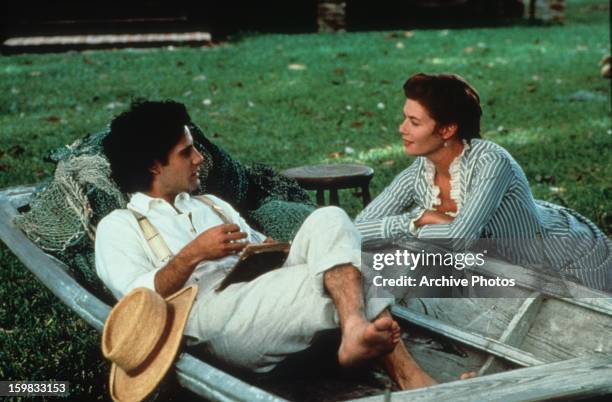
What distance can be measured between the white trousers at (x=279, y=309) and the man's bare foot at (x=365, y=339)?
0.49 ft

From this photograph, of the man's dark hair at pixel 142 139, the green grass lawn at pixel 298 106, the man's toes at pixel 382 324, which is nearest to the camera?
the man's toes at pixel 382 324

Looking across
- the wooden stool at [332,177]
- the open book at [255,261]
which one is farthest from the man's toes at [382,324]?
the wooden stool at [332,177]

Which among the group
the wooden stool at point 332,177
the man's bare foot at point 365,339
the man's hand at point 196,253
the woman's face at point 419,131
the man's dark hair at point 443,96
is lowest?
the wooden stool at point 332,177

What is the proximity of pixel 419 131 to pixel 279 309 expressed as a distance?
130 centimetres

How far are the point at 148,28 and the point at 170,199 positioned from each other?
37.6ft

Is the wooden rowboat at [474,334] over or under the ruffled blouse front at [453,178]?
under

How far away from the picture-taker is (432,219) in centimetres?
422

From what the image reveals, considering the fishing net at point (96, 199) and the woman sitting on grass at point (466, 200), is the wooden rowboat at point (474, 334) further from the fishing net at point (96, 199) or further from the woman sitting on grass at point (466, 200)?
the woman sitting on grass at point (466, 200)

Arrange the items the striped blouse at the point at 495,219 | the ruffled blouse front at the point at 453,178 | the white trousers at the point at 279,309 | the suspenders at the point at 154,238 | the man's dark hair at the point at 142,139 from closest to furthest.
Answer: the white trousers at the point at 279,309, the suspenders at the point at 154,238, the man's dark hair at the point at 142,139, the striped blouse at the point at 495,219, the ruffled blouse front at the point at 453,178

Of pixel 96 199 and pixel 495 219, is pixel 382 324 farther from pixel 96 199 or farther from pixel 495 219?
pixel 96 199

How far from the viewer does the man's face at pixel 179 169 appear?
11.9 feet

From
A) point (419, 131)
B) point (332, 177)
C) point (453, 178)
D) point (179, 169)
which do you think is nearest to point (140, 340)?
point (179, 169)

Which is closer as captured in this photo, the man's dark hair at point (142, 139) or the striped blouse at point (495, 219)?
the man's dark hair at point (142, 139)

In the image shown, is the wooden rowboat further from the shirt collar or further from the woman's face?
the woman's face
